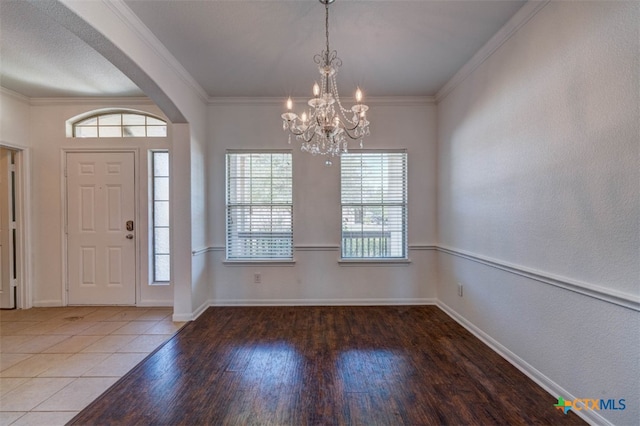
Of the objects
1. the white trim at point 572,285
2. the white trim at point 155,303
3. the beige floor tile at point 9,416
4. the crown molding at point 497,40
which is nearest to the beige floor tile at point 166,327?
the white trim at point 155,303

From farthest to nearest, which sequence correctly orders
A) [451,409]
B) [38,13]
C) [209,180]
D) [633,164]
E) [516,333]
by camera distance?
[209,180] < [516,333] < [38,13] < [451,409] < [633,164]

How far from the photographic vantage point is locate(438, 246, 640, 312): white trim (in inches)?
58.5

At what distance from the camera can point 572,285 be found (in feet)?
5.92

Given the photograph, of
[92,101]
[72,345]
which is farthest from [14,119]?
[72,345]

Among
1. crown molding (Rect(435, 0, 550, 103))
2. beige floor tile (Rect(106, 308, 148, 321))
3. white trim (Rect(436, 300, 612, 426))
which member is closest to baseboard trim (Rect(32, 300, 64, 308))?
beige floor tile (Rect(106, 308, 148, 321))

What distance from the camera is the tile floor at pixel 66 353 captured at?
1.91 metres

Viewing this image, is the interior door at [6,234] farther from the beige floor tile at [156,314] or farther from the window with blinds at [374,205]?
the window with blinds at [374,205]

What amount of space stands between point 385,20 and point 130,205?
12.0ft

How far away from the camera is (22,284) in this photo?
371 centimetres

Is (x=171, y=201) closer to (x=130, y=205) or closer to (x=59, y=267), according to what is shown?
(x=130, y=205)

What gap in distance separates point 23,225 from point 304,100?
396 centimetres

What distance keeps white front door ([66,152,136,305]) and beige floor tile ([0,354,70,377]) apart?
1.30 metres

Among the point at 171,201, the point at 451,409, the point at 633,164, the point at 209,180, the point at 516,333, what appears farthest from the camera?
the point at 209,180

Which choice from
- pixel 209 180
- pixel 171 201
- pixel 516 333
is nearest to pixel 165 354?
pixel 171 201
